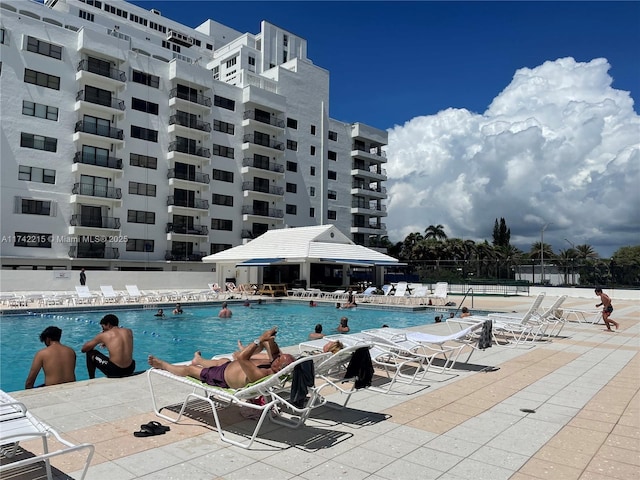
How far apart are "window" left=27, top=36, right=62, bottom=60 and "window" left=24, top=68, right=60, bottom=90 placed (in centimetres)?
151

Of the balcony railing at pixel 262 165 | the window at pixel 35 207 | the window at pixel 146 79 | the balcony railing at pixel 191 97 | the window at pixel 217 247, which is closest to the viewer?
the window at pixel 35 207

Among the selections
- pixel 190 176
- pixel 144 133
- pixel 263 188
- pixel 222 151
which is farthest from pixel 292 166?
pixel 144 133

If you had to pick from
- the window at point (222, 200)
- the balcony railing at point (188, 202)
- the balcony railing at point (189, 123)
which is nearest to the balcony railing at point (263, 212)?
the window at point (222, 200)

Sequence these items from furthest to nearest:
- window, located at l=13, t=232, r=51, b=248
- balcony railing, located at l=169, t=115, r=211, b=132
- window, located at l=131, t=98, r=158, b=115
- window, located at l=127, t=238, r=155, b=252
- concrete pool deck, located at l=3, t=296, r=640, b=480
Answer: balcony railing, located at l=169, t=115, r=211, b=132, window, located at l=131, t=98, r=158, b=115, window, located at l=127, t=238, r=155, b=252, window, located at l=13, t=232, r=51, b=248, concrete pool deck, located at l=3, t=296, r=640, b=480

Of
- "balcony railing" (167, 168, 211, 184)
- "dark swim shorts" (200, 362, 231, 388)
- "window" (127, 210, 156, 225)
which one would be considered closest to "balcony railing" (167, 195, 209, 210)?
"balcony railing" (167, 168, 211, 184)

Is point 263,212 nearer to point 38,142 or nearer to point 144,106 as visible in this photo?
point 144,106

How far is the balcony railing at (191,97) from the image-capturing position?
42375 millimetres

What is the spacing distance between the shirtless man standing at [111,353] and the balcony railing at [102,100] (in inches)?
1399

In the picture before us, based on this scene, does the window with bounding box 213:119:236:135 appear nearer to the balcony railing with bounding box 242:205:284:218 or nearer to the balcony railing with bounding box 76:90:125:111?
the balcony railing with bounding box 242:205:284:218

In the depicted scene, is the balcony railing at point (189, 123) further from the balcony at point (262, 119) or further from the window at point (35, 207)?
the window at point (35, 207)

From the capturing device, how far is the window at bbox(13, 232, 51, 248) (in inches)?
1298

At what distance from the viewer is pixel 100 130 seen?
124 feet

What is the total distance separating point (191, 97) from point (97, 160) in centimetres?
1080

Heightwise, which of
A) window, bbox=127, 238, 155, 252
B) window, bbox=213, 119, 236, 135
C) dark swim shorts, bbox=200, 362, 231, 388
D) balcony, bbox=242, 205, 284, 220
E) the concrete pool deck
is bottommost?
the concrete pool deck
